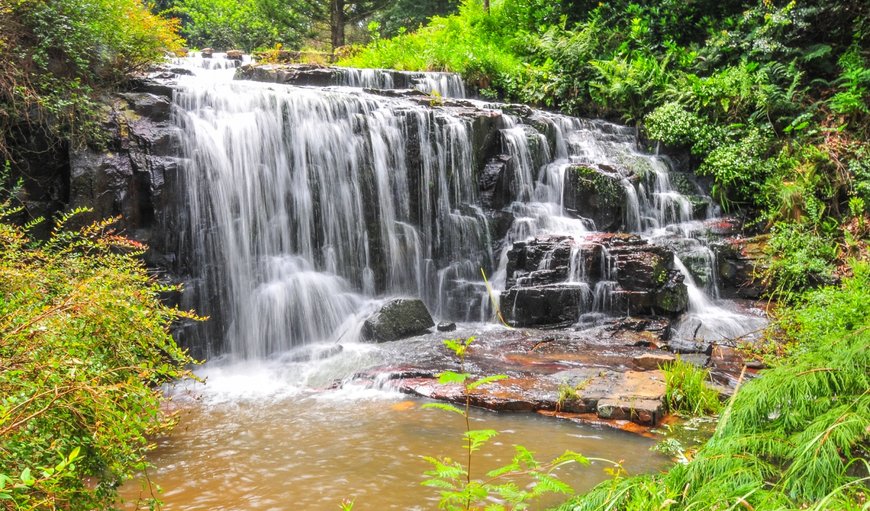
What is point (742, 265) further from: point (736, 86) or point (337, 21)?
point (337, 21)

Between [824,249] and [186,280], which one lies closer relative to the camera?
[186,280]

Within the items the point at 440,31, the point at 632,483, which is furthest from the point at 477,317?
the point at 440,31

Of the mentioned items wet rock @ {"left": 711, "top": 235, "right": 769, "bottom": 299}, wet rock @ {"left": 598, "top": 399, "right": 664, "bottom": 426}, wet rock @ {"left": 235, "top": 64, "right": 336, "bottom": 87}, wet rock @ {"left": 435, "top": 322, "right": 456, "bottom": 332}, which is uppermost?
wet rock @ {"left": 235, "top": 64, "right": 336, "bottom": 87}

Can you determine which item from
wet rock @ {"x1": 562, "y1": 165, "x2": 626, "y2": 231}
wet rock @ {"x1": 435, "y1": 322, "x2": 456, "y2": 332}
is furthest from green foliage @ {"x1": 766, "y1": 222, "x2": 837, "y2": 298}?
wet rock @ {"x1": 435, "y1": 322, "x2": 456, "y2": 332}

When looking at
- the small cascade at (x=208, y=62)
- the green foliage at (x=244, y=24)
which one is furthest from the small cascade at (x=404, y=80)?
the green foliage at (x=244, y=24)

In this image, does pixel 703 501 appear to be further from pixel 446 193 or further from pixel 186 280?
pixel 446 193

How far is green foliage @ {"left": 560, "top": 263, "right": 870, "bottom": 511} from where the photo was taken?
257 centimetres

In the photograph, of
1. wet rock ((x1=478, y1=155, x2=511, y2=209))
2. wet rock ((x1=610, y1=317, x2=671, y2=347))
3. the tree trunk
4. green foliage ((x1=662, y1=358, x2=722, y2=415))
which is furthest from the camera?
the tree trunk

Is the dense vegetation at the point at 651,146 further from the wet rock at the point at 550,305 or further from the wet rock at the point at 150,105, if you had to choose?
the wet rock at the point at 550,305

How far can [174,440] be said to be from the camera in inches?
209

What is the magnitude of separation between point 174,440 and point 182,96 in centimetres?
689

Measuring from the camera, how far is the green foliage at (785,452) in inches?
101

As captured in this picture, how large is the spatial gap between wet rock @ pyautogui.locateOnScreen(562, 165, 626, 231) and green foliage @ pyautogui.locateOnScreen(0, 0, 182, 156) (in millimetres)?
8773

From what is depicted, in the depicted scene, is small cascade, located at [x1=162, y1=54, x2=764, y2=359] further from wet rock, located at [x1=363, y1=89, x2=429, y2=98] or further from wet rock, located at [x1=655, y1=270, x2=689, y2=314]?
wet rock, located at [x1=363, y1=89, x2=429, y2=98]
